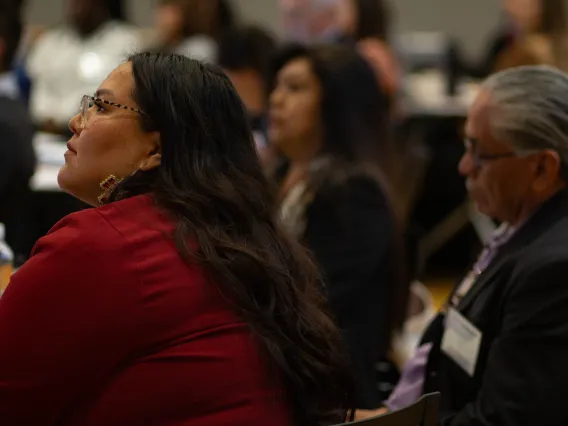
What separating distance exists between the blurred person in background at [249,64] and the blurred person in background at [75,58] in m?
1.69

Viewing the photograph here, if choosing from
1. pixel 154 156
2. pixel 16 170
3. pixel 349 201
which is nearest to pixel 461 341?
pixel 154 156

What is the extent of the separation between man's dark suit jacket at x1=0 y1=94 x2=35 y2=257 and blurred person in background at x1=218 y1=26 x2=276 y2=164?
1.23 metres

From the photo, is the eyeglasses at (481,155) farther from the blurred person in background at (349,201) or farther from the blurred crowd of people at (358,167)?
the blurred person in background at (349,201)

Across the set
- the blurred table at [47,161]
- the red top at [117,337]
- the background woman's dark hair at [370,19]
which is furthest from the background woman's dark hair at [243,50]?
the red top at [117,337]

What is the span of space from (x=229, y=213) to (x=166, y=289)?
0.19 metres

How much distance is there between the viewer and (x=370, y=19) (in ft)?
20.8

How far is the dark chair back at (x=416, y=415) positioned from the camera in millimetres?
1498

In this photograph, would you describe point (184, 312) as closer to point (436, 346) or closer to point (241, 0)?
point (436, 346)

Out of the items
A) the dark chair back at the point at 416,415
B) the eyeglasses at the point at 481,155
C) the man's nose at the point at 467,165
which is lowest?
the dark chair back at the point at 416,415

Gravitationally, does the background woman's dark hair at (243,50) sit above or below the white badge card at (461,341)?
above

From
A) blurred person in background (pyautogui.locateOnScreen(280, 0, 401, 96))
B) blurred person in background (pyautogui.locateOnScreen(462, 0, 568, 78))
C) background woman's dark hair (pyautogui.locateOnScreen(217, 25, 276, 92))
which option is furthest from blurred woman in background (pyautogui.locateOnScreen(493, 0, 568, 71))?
background woman's dark hair (pyautogui.locateOnScreen(217, 25, 276, 92))

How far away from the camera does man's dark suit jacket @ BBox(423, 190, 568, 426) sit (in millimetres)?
1881

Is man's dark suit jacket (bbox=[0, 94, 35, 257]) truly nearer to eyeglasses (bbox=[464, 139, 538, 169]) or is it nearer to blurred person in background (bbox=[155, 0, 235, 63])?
eyeglasses (bbox=[464, 139, 538, 169])

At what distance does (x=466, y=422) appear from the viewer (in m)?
1.98
